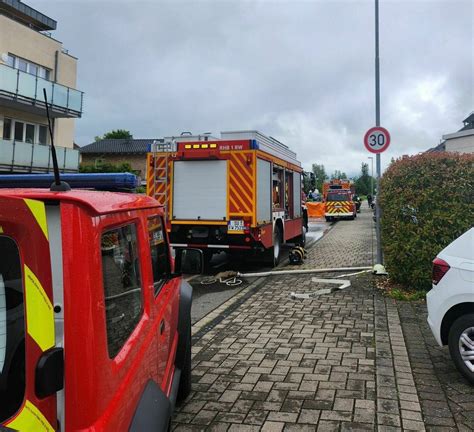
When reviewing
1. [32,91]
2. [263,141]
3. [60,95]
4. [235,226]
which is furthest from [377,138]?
[60,95]

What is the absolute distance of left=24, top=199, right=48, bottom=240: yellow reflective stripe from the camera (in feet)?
4.88

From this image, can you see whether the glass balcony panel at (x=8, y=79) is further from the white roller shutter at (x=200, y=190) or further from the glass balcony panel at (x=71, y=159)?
the white roller shutter at (x=200, y=190)

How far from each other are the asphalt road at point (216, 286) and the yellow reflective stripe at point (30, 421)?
4875 mm

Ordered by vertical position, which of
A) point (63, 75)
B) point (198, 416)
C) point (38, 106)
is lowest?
point (198, 416)

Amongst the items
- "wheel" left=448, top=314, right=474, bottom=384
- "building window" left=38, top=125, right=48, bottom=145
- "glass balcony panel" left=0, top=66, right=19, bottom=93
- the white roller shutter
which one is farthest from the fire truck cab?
"building window" left=38, top=125, right=48, bottom=145

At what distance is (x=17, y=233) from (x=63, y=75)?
26319mm

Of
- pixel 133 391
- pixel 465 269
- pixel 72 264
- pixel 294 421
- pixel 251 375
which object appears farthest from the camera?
pixel 251 375

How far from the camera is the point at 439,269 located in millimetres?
4262

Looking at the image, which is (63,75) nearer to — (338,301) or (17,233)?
(338,301)

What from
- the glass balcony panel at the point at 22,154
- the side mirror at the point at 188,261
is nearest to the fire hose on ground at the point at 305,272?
the side mirror at the point at 188,261

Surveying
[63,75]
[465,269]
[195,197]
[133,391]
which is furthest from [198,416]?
[63,75]

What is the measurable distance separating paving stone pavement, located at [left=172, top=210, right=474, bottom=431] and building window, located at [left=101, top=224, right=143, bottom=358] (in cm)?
168

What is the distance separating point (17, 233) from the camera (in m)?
1.49

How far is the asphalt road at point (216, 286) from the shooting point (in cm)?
A: 712
